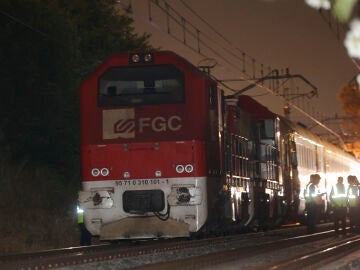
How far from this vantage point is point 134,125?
55.3 feet

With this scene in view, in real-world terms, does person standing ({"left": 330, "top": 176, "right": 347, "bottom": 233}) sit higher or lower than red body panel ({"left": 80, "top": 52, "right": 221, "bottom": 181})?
lower

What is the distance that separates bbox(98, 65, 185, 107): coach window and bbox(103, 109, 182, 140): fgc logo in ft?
1.00

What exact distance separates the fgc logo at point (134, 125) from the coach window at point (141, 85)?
1.00ft

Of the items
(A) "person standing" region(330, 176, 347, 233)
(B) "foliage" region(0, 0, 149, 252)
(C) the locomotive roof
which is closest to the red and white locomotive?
(B) "foliage" region(0, 0, 149, 252)

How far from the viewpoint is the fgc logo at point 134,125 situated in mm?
16844

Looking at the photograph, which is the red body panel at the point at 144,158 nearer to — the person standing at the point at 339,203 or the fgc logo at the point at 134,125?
the fgc logo at the point at 134,125

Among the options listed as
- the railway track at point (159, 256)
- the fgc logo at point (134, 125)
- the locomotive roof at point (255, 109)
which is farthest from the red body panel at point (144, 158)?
the locomotive roof at point (255, 109)

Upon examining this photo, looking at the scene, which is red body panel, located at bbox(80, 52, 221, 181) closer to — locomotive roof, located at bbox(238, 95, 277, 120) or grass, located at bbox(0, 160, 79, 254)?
grass, located at bbox(0, 160, 79, 254)

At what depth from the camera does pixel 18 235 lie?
19.9 m

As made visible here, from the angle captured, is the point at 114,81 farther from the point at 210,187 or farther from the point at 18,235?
the point at 18,235

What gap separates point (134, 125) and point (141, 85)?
3.13 feet

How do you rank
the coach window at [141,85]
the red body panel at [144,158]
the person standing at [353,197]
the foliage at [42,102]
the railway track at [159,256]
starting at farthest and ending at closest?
the person standing at [353,197], the foliage at [42,102], the coach window at [141,85], the red body panel at [144,158], the railway track at [159,256]

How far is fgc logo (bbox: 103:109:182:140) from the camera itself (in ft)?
55.3

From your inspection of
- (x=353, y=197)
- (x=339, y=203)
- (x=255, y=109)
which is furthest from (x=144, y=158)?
(x=353, y=197)
